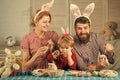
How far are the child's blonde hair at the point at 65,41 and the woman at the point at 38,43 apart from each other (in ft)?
0.14

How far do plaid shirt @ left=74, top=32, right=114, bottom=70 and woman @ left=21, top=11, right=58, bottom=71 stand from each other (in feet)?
0.51

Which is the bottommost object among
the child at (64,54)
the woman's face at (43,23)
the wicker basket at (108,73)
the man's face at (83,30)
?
the wicker basket at (108,73)

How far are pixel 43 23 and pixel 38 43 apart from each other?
0.12 meters

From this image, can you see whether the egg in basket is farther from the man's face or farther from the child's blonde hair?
the man's face

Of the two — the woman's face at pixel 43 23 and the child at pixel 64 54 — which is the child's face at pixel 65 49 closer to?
the child at pixel 64 54

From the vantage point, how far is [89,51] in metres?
1.55

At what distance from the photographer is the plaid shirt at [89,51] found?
155 cm

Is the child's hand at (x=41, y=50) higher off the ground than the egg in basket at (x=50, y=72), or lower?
higher

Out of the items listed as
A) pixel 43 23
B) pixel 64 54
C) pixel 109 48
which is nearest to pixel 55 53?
pixel 64 54

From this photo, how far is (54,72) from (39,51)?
151 mm

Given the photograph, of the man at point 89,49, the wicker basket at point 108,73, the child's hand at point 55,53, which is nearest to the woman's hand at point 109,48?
the man at point 89,49

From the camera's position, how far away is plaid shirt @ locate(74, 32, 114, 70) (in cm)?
155

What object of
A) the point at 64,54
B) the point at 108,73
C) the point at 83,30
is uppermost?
the point at 83,30

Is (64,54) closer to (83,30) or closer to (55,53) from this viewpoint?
(55,53)
